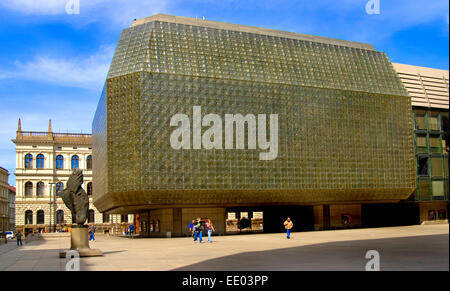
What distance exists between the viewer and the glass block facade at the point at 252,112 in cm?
4900

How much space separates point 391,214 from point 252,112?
83.6 feet

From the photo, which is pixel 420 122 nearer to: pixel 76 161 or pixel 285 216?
pixel 285 216

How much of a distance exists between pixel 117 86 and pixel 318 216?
2815 centimetres

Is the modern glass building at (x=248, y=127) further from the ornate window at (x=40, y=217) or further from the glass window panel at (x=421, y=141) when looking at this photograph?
the ornate window at (x=40, y=217)

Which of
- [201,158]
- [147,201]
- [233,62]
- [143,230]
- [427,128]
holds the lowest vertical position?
[143,230]

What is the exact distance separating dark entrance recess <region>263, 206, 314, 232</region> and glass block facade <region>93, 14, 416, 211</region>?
17.3 ft

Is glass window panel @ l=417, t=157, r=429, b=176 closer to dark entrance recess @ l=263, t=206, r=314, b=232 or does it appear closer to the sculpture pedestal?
dark entrance recess @ l=263, t=206, r=314, b=232

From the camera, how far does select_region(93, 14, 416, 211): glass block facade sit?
4900 centimetres

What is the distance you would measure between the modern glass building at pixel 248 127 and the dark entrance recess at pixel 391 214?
246 centimetres

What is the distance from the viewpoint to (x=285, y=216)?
202 feet

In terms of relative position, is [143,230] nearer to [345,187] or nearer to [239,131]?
[239,131]

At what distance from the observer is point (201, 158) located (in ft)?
164

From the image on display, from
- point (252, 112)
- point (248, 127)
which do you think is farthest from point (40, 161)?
point (252, 112)
